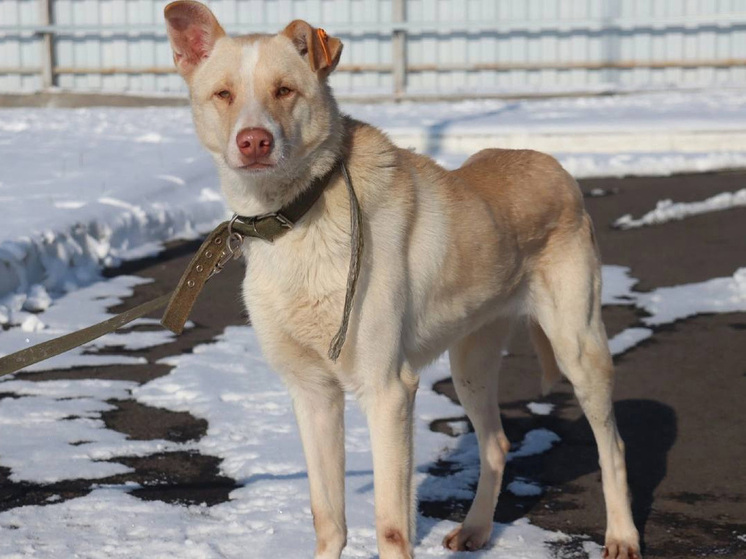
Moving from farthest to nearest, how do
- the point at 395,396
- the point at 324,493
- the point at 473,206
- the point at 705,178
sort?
the point at 705,178 → the point at 473,206 → the point at 324,493 → the point at 395,396

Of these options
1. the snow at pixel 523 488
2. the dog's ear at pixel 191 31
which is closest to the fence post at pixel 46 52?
the snow at pixel 523 488

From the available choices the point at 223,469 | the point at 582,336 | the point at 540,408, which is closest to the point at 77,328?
the point at 223,469

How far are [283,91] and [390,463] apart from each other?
1081mm

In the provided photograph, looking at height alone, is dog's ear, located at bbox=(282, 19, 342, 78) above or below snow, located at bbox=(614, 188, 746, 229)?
above

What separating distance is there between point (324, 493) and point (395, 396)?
437mm

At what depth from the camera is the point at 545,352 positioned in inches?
172

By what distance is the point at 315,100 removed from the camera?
3340 millimetres

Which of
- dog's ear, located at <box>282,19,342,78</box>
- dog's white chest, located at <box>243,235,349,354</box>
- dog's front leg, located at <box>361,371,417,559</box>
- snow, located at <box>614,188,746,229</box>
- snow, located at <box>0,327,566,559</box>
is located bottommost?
snow, located at <box>0,327,566,559</box>

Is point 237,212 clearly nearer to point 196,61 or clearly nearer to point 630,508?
point 196,61

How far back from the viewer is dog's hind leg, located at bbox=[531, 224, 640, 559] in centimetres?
406

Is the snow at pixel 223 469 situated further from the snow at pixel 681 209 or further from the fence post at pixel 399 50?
the fence post at pixel 399 50

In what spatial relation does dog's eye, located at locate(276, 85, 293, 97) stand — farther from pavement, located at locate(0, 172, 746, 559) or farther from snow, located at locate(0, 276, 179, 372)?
snow, located at locate(0, 276, 179, 372)

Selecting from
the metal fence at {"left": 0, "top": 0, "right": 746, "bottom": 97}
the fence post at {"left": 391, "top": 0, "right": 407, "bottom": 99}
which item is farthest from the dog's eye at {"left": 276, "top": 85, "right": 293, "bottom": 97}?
the fence post at {"left": 391, "top": 0, "right": 407, "bottom": 99}

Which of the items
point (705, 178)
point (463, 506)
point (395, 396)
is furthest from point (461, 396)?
point (705, 178)
